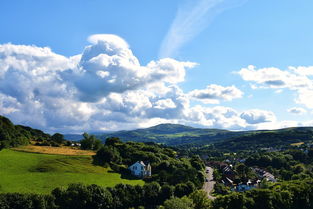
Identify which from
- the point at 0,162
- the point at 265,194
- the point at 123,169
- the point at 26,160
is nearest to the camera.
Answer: the point at 265,194

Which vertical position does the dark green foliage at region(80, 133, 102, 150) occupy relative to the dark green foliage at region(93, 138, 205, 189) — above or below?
above

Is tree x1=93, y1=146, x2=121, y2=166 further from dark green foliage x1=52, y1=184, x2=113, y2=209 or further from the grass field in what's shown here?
dark green foliage x1=52, y1=184, x2=113, y2=209

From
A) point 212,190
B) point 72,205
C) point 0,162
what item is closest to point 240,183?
point 212,190

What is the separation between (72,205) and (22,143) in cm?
5580

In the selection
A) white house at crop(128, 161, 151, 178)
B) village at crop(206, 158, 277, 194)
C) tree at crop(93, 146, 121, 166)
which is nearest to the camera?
white house at crop(128, 161, 151, 178)

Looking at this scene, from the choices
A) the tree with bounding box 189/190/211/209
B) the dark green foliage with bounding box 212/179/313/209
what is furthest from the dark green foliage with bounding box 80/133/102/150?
the dark green foliage with bounding box 212/179/313/209

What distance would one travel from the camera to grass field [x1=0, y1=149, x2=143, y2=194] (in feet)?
204

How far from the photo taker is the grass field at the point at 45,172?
62.1m

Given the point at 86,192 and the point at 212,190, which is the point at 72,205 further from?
the point at 212,190

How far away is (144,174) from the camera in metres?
97.9

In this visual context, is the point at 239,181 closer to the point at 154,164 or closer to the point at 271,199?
the point at 154,164

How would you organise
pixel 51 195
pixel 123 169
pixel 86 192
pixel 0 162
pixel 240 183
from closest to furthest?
pixel 51 195, pixel 86 192, pixel 0 162, pixel 123 169, pixel 240 183

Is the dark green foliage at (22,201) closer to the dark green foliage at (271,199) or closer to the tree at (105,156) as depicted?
the dark green foliage at (271,199)

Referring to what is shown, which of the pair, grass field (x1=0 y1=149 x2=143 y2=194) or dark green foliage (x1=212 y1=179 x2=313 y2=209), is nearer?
grass field (x1=0 y1=149 x2=143 y2=194)
